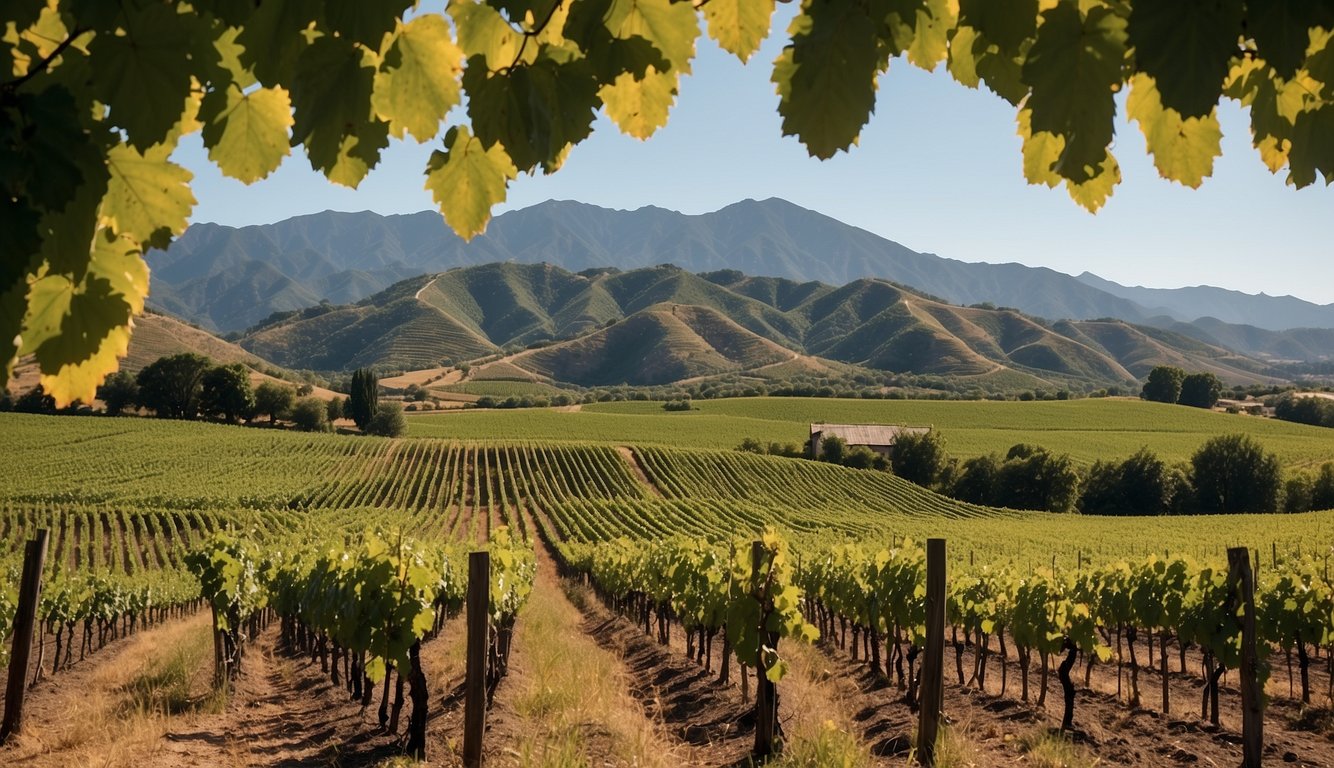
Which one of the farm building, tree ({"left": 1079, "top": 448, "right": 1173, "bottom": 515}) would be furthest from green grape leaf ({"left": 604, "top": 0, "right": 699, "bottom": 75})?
the farm building

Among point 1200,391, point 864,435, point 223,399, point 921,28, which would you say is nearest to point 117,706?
point 921,28

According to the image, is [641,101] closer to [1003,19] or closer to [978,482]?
[1003,19]

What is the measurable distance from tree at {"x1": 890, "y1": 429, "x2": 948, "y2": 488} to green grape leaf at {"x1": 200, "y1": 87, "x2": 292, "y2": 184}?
240ft

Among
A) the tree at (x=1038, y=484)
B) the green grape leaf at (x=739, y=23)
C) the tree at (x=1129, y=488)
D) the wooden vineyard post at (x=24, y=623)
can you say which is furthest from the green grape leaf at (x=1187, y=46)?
the tree at (x=1129, y=488)

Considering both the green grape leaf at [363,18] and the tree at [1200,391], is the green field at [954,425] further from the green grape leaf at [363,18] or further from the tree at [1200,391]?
the green grape leaf at [363,18]

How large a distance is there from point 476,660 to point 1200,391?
12486cm

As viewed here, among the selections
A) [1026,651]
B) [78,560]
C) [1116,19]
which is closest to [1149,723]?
[1026,651]

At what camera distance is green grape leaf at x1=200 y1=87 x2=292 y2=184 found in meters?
1.24

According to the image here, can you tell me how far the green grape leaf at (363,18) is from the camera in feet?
3.28

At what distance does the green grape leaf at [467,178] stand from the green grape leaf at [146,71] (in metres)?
0.38

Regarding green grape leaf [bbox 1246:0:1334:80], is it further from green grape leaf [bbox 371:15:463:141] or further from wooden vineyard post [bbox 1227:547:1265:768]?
wooden vineyard post [bbox 1227:547:1265:768]

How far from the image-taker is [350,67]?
1140 millimetres

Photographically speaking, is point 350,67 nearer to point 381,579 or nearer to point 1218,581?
point 381,579

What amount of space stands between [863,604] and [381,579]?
7587 millimetres
